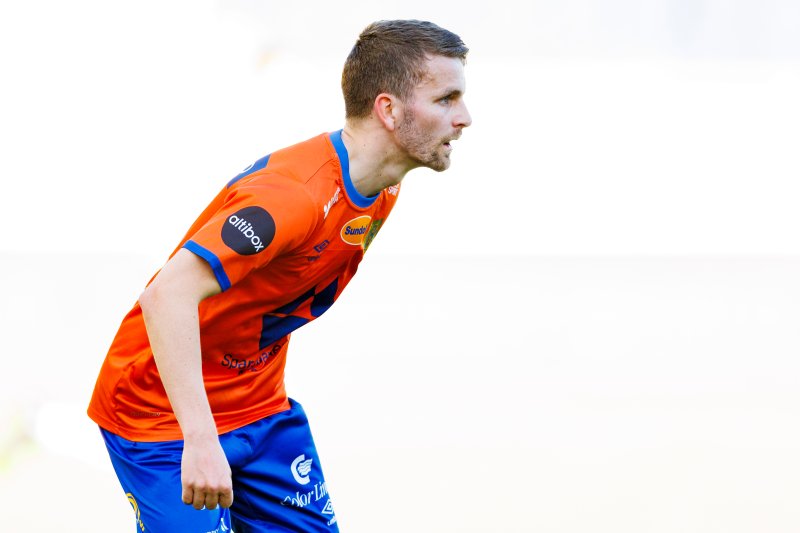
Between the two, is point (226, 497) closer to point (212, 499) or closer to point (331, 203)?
point (212, 499)

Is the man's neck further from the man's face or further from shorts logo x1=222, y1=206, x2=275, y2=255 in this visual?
shorts logo x1=222, y1=206, x2=275, y2=255

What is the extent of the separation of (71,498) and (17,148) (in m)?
2.66

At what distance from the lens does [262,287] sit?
2.36m

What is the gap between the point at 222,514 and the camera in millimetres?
2398

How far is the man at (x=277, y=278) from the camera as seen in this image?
88.7 inches

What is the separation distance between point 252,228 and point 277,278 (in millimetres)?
272

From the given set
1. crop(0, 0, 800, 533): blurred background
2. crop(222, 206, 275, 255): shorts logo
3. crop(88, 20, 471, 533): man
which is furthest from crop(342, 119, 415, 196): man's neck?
crop(0, 0, 800, 533): blurred background

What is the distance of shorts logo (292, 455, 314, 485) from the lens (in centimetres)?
262

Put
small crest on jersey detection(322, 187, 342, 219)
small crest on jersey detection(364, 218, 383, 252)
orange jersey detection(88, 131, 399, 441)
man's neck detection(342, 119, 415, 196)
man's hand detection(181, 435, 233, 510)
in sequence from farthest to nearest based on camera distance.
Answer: small crest on jersey detection(364, 218, 383, 252) → man's neck detection(342, 119, 415, 196) → small crest on jersey detection(322, 187, 342, 219) → orange jersey detection(88, 131, 399, 441) → man's hand detection(181, 435, 233, 510)

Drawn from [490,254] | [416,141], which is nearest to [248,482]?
[416,141]

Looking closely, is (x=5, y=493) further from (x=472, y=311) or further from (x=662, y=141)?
(x=662, y=141)

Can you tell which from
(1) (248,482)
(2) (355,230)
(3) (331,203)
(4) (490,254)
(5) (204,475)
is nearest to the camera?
(5) (204,475)

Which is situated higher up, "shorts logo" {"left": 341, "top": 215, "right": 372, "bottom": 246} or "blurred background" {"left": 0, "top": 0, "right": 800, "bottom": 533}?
"blurred background" {"left": 0, "top": 0, "right": 800, "bottom": 533}

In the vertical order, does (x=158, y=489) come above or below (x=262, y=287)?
below
